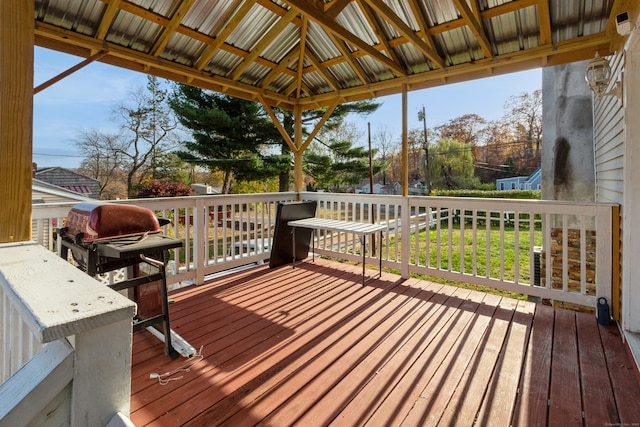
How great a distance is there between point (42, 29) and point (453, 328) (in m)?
4.46

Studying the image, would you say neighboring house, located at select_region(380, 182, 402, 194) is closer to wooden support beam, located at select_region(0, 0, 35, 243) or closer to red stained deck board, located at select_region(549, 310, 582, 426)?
red stained deck board, located at select_region(549, 310, 582, 426)

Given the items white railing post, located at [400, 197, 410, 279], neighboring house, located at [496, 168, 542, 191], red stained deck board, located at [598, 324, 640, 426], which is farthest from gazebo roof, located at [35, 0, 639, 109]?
neighboring house, located at [496, 168, 542, 191]

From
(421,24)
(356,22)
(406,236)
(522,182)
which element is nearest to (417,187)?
(522,182)

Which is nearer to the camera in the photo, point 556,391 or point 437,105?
point 556,391

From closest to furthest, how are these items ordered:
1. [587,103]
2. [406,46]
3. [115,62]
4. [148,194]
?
[115,62], [406,46], [587,103], [148,194]

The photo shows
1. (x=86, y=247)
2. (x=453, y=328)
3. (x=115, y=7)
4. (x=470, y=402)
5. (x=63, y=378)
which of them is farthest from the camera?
(x=115, y=7)

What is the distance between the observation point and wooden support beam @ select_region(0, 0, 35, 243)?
1.54 metres

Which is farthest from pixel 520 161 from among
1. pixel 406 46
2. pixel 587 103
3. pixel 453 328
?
pixel 453 328

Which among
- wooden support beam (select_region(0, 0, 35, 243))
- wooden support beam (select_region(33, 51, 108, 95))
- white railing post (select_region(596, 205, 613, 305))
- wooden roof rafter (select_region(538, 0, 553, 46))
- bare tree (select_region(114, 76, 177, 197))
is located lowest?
white railing post (select_region(596, 205, 613, 305))

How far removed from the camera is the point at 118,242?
2.10 meters

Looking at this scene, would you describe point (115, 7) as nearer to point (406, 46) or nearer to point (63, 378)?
point (406, 46)

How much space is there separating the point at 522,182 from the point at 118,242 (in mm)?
23996

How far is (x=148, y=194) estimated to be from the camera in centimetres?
1307

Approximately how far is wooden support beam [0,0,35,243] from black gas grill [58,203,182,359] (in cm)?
45
